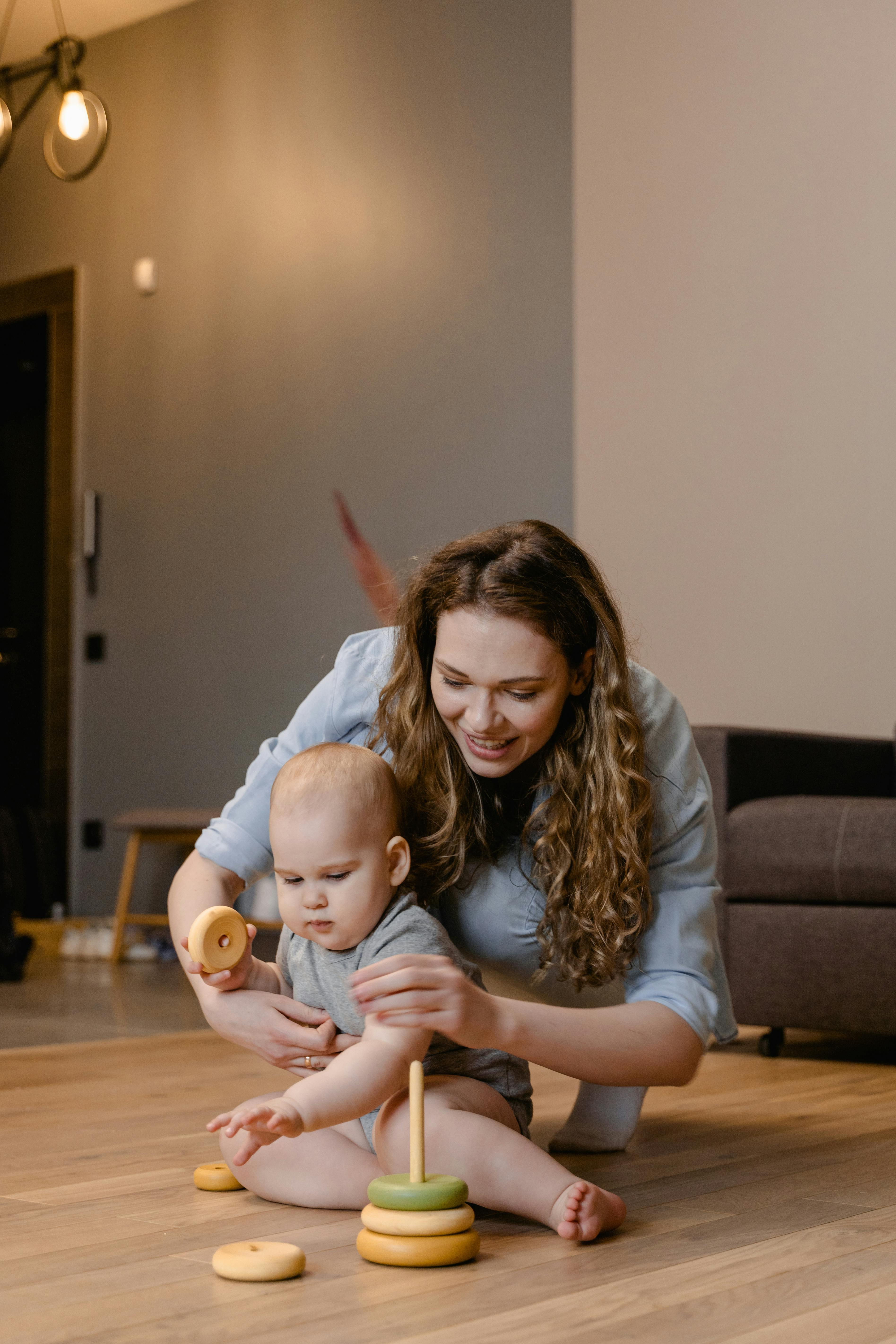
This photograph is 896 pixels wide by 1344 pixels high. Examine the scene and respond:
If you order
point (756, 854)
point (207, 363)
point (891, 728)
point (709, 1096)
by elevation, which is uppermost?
point (207, 363)

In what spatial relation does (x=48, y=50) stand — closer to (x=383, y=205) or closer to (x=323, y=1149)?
(x=383, y=205)

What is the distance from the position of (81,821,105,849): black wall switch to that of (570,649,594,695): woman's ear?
4.08 m

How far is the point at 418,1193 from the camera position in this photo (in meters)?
1.21

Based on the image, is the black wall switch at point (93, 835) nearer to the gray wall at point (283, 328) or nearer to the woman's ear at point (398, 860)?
the gray wall at point (283, 328)

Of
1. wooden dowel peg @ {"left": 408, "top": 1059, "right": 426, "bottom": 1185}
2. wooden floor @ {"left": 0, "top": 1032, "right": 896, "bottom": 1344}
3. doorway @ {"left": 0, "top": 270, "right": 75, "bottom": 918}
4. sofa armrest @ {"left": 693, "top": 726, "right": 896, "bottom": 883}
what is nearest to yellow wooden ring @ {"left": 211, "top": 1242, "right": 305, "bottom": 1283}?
wooden floor @ {"left": 0, "top": 1032, "right": 896, "bottom": 1344}

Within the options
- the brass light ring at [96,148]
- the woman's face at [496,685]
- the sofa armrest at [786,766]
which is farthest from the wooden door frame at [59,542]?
the woman's face at [496,685]

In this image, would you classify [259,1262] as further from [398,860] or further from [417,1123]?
[398,860]

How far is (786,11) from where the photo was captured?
374 cm

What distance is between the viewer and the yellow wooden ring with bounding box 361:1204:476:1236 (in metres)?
1.20

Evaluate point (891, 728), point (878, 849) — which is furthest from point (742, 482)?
point (878, 849)

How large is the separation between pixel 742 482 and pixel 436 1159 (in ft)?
9.01

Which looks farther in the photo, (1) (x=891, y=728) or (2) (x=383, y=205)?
(2) (x=383, y=205)

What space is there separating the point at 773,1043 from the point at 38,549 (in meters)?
4.10

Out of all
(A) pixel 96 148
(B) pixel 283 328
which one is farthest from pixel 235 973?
(B) pixel 283 328
